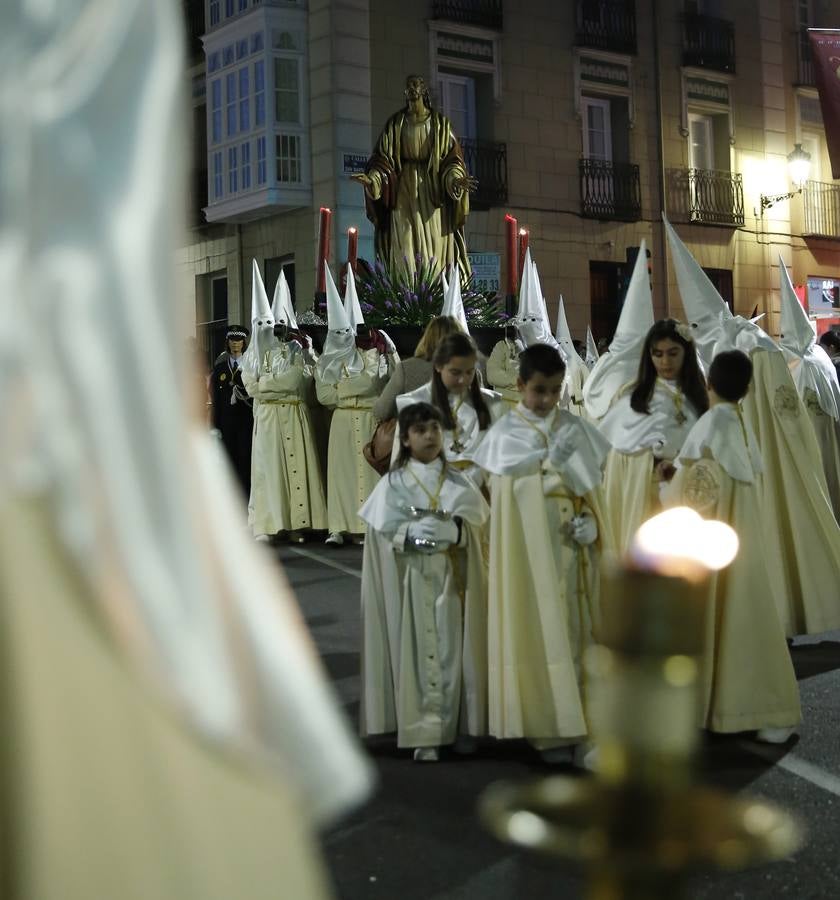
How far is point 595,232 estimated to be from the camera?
23031 millimetres

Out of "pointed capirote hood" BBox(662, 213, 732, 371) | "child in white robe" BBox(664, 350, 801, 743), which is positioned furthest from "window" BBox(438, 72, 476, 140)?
"child in white robe" BBox(664, 350, 801, 743)

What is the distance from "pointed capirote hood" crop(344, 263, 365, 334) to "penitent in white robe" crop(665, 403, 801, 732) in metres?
5.77

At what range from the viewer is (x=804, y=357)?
890 centimetres

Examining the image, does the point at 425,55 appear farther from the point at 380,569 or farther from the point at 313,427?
the point at 380,569

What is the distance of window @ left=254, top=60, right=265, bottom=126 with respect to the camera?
2102cm

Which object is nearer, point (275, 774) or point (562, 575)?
point (275, 774)

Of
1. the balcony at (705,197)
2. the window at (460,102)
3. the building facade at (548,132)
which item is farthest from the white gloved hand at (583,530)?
the balcony at (705,197)

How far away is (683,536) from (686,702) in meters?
0.11

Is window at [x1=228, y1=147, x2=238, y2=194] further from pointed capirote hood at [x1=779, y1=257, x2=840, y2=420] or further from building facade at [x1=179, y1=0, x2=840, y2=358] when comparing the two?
pointed capirote hood at [x1=779, y1=257, x2=840, y2=420]

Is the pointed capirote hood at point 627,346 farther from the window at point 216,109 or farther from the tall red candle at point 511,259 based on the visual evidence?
the window at point 216,109

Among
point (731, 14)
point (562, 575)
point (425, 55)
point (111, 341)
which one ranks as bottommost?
point (562, 575)

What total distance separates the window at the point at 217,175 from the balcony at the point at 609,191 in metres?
6.32

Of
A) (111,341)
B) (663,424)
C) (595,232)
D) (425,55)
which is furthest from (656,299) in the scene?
(111,341)

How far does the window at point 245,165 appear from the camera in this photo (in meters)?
21.5
